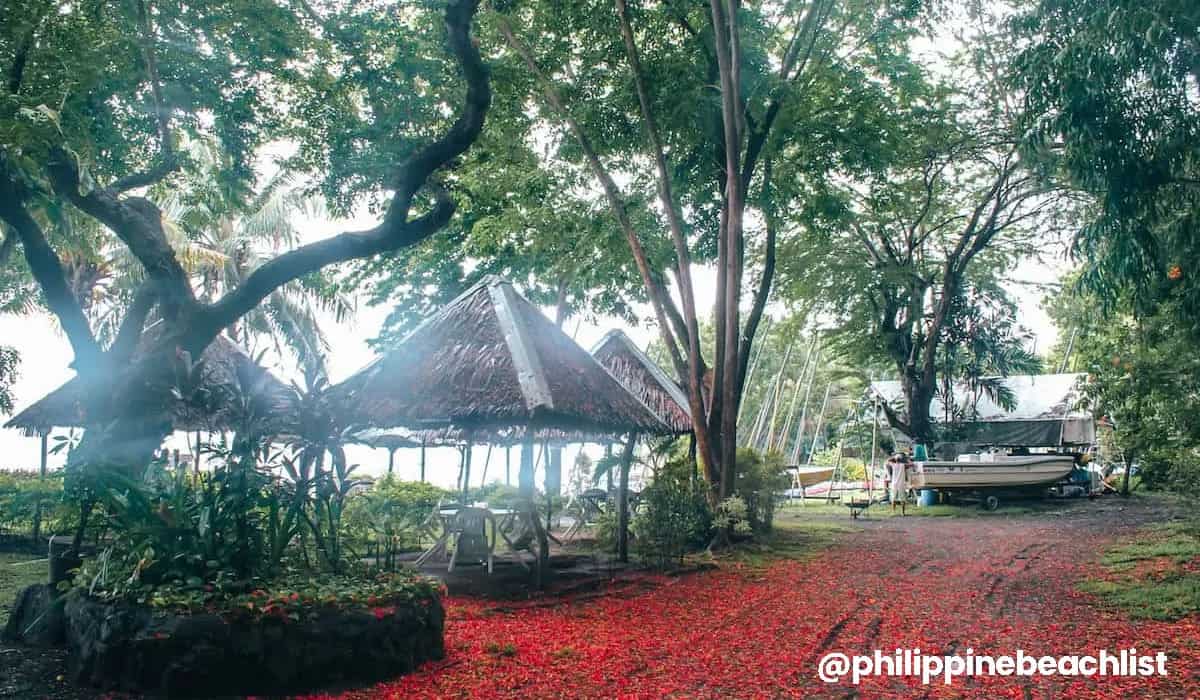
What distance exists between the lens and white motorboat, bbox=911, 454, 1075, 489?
18.1 meters

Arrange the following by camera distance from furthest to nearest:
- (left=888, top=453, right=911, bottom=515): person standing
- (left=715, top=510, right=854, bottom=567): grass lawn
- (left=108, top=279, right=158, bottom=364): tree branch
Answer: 1. (left=888, top=453, right=911, bottom=515): person standing
2. (left=715, top=510, right=854, bottom=567): grass lawn
3. (left=108, top=279, right=158, bottom=364): tree branch

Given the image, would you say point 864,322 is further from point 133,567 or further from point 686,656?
point 133,567

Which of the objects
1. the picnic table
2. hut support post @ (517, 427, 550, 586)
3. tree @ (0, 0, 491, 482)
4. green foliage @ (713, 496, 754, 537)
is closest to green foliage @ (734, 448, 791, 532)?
green foliage @ (713, 496, 754, 537)

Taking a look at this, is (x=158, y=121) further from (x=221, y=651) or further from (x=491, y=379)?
(x=221, y=651)

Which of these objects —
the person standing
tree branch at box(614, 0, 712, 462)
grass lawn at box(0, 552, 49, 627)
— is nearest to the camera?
grass lawn at box(0, 552, 49, 627)

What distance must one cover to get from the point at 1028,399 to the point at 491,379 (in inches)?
827

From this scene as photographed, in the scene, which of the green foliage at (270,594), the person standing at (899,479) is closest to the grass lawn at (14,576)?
the green foliage at (270,594)

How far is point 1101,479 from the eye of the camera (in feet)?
71.6

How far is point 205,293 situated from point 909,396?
60.3 ft

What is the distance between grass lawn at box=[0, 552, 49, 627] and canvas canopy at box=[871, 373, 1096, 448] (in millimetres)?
19389

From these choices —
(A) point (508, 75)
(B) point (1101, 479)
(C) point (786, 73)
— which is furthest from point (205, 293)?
(B) point (1101, 479)

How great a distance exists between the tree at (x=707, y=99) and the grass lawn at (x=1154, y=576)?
14.8 ft

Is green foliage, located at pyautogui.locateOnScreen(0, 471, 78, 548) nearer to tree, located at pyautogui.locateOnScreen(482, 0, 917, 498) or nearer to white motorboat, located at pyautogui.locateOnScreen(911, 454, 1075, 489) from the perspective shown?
tree, located at pyautogui.locateOnScreen(482, 0, 917, 498)

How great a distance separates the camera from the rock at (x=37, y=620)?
5137mm
